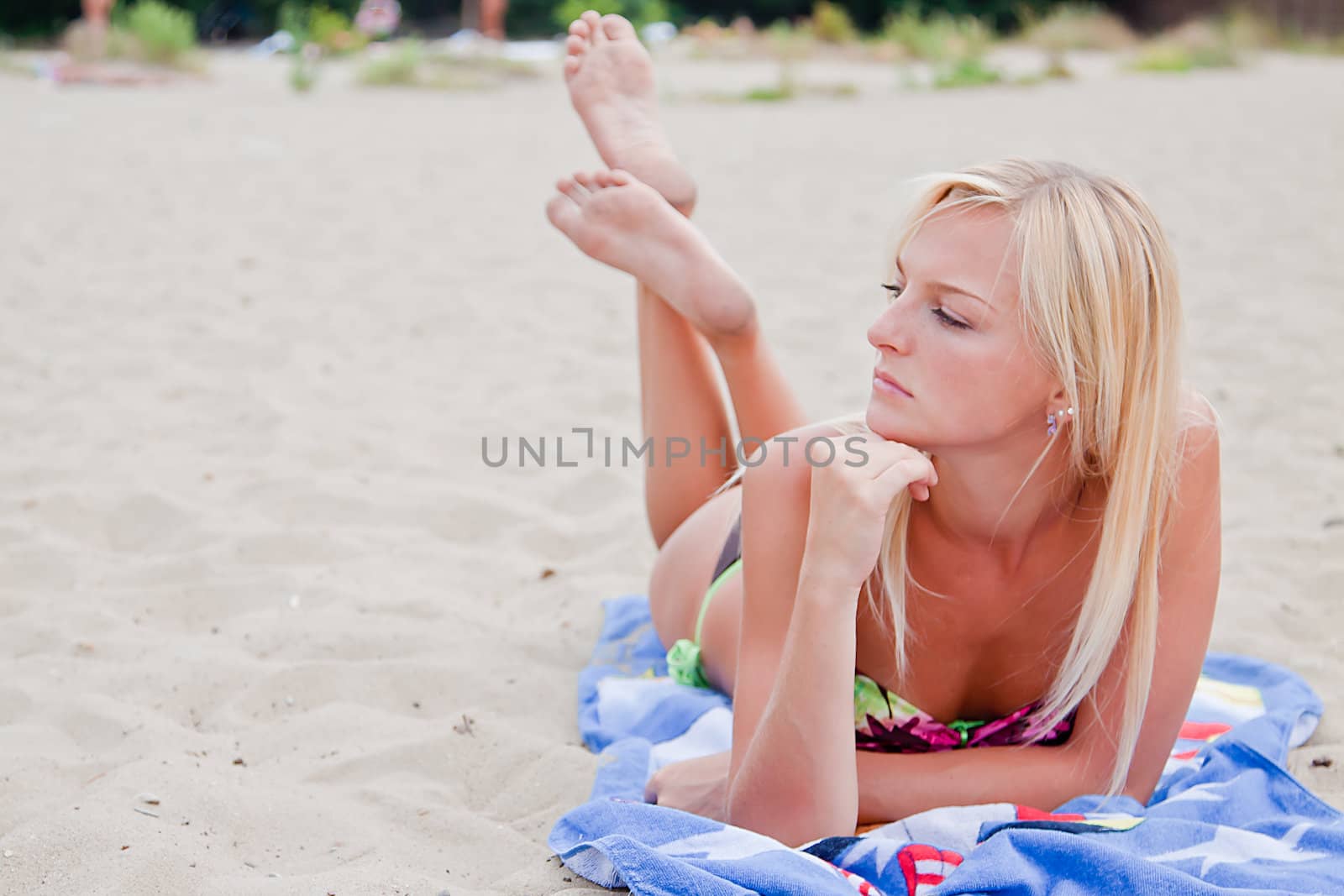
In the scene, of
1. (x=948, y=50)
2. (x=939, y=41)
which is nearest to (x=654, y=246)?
(x=948, y=50)

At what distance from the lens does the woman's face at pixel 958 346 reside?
1.68m

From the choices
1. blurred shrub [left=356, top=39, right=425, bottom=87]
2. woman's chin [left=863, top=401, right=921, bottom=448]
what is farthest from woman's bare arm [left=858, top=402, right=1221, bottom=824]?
blurred shrub [left=356, top=39, right=425, bottom=87]

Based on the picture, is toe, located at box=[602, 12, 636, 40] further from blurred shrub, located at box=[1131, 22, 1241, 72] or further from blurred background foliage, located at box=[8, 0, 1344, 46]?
blurred background foliage, located at box=[8, 0, 1344, 46]

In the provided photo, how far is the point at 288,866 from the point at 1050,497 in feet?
3.87

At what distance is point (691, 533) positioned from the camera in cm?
242

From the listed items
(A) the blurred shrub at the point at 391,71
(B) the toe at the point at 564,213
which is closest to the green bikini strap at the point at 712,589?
(B) the toe at the point at 564,213

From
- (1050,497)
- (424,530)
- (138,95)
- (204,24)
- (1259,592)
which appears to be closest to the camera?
(1050,497)

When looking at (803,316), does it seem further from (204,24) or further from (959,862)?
(204,24)

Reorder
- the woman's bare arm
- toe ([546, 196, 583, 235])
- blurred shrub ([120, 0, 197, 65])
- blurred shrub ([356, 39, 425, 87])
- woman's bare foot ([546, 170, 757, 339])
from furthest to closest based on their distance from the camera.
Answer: blurred shrub ([120, 0, 197, 65]) < blurred shrub ([356, 39, 425, 87]) < toe ([546, 196, 583, 235]) < woman's bare foot ([546, 170, 757, 339]) < the woman's bare arm

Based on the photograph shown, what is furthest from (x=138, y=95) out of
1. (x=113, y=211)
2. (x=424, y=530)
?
(x=424, y=530)

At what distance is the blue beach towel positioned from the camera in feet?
5.34

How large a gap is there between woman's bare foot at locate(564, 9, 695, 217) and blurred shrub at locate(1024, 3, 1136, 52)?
13985mm

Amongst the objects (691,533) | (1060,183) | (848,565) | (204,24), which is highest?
(204,24)

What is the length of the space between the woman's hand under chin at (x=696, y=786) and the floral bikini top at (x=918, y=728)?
218 millimetres
